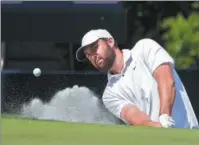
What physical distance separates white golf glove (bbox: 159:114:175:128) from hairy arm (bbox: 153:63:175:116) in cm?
5

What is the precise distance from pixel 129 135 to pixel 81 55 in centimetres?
260

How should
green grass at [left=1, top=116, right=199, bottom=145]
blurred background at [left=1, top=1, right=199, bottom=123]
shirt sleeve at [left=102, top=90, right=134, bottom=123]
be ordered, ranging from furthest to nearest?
blurred background at [left=1, top=1, right=199, bottom=123], shirt sleeve at [left=102, top=90, right=134, bottom=123], green grass at [left=1, top=116, right=199, bottom=145]

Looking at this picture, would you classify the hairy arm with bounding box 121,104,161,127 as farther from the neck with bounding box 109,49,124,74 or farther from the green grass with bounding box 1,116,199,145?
the green grass with bounding box 1,116,199,145

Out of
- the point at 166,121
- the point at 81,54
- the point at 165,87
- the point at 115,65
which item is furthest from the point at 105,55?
the point at 166,121

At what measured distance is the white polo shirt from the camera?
26.4 feet

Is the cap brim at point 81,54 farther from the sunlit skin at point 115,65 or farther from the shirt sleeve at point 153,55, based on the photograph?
the shirt sleeve at point 153,55

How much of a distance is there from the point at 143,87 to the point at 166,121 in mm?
517

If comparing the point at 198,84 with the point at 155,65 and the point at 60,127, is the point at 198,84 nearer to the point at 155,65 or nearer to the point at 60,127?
the point at 155,65

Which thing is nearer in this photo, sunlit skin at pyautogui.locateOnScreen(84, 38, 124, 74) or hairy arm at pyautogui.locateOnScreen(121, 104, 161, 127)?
hairy arm at pyautogui.locateOnScreen(121, 104, 161, 127)

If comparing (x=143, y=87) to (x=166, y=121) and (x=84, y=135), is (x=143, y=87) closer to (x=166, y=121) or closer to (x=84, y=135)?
(x=166, y=121)

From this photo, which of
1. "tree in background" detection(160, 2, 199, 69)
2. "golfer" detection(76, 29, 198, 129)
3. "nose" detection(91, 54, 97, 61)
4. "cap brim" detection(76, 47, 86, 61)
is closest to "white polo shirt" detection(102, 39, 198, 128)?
"golfer" detection(76, 29, 198, 129)

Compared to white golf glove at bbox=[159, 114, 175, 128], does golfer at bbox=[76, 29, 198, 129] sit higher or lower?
higher

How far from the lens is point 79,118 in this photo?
8.40 metres

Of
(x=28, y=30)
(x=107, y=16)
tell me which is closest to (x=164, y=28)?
(x=107, y=16)
